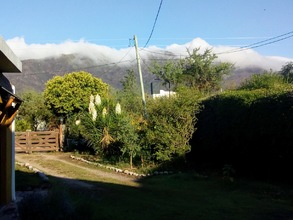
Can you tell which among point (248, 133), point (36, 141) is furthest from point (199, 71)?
point (248, 133)

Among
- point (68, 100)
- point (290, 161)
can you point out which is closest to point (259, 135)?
point (290, 161)

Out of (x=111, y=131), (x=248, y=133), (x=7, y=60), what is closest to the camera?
(x=7, y=60)

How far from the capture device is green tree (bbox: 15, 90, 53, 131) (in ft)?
114

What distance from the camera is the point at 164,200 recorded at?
35.8 ft

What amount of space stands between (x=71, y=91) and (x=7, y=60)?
68.5ft

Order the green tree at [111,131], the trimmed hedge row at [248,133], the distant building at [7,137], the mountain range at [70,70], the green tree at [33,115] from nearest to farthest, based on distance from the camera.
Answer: the distant building at [7,137]
the trimmed hedge row at [248,133]
the green tree at [111,131]
the green tree at [33,115]
the mountain range at [70,70]

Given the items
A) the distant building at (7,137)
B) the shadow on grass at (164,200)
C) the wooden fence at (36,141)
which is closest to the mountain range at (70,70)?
the shadow on grass at (164,200)

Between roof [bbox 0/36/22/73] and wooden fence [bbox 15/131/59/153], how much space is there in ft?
60.7

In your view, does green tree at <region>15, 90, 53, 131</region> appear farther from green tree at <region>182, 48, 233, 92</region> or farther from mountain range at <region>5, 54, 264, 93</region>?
green tree at <region>182, 48, 233, 92</region>

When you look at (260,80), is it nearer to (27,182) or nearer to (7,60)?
(27,182)

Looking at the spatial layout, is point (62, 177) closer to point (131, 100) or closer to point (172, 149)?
point (172, 149)

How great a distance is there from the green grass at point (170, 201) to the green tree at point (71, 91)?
14320mm

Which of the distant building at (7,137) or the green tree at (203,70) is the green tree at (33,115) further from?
the distant building at (7,137)

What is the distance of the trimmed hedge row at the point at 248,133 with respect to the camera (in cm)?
1247
